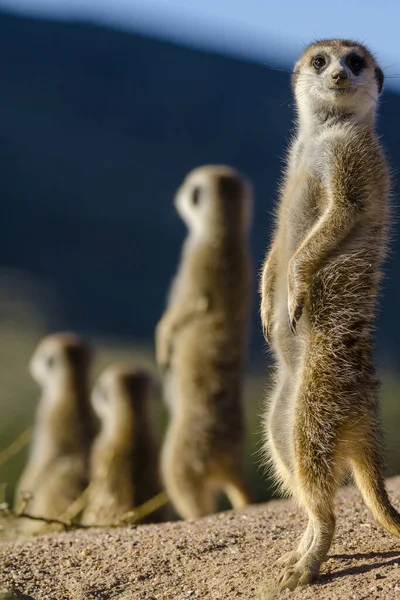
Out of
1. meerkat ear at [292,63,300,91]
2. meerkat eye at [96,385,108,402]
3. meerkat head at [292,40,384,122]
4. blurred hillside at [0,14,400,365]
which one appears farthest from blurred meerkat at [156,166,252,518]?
blurred hillside at [0,14,400,365]

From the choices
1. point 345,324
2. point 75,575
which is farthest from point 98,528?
point 345,324

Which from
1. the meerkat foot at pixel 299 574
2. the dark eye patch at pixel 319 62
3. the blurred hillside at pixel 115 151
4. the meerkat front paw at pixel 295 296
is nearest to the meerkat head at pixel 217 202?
the dark eye patch at pixel 319 62

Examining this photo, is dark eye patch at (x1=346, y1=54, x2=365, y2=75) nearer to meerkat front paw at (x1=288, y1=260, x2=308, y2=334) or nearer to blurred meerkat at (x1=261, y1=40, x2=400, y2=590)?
blurred meerkat at (x1=261, y1=40, x2=400, y2=590)

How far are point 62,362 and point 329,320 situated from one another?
17.0ft

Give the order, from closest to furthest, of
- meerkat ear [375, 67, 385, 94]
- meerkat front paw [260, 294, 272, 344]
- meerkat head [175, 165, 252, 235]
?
meerkat front paw [260, 294, 272, 344]
meerkat ear [375, 67, 385, 94]
meerkat head [175, 165, 252, 235]

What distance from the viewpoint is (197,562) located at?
414 cm

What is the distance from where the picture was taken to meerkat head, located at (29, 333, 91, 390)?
8711mm

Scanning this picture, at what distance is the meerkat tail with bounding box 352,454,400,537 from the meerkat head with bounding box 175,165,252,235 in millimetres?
4477

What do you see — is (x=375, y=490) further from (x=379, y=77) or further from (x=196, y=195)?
(x=196, y=195)

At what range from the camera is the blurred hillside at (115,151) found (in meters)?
19.7

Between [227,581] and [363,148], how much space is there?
167 centimetres

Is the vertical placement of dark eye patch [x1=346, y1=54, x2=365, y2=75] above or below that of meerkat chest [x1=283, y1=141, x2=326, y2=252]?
above

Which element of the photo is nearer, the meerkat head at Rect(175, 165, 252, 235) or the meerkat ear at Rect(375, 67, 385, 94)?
the meerkat ear at Rect(375, 67, 385, 94)

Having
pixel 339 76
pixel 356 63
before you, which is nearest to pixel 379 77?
pixel 356 63
